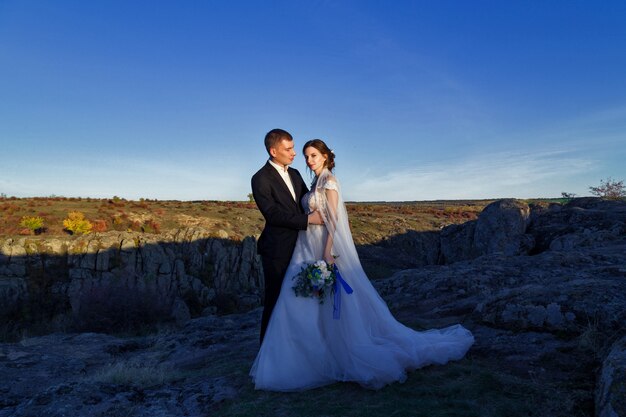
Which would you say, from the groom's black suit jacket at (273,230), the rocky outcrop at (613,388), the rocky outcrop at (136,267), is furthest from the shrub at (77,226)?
the rocky outcrop at (613,388)

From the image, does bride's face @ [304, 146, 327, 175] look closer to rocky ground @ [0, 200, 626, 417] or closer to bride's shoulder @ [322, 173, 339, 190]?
bride's shoulder @ [322, 173, 339, 190]

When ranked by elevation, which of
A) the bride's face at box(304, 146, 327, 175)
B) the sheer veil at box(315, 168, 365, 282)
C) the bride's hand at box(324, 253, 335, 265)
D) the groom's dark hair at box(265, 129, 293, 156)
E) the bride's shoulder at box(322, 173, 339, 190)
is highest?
the groom's dark hair at box(265, 129, 293, 156)

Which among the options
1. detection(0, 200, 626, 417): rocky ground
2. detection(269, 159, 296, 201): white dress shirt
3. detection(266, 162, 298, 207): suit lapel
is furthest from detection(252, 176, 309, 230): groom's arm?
detection(0, 200, 626, 417): rocky ground

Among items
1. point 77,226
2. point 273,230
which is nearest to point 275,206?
point 273,230

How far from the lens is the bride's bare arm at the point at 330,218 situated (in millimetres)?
5145

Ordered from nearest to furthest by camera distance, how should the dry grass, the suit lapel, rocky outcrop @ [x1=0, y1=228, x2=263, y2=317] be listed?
the suit lapel, rocky outcrop @ [x1=0, y1=228, x2=263, y2=317], the dry grass

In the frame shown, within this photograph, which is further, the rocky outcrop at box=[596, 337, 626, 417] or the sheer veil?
the sheer veil

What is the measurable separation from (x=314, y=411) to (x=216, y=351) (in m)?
5.20

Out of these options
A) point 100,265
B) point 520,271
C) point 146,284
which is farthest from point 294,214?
point 100,265

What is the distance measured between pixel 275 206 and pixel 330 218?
2.26 feet

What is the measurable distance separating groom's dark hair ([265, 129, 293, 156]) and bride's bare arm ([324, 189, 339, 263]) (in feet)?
2.77

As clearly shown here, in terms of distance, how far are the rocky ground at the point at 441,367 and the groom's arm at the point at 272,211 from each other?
1.90m

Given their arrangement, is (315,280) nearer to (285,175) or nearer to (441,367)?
(285,175)

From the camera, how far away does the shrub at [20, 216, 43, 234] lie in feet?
105
